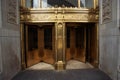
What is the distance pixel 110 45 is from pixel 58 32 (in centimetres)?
228

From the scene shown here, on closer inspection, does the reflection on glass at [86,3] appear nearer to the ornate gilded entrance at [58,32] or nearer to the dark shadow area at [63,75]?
the ornate gilded entrance at [58,32]

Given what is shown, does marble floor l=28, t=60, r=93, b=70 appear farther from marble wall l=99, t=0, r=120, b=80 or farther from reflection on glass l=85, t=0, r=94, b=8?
reflection on glass l=85, t=0, r=94, b=8

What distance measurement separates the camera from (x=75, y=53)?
26.9 ft

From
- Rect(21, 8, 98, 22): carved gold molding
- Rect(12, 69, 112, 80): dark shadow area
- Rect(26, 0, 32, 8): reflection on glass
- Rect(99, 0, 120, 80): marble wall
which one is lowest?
Rect(12, 69, 112, 80): dark shadow area

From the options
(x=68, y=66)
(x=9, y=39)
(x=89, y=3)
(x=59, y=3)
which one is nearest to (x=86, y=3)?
(x=89, y=3)

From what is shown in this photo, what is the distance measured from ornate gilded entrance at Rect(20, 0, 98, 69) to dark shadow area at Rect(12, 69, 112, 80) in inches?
22.9

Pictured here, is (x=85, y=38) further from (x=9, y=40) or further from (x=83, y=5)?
(x=9, y=40)

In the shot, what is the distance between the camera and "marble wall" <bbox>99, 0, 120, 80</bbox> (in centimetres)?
530

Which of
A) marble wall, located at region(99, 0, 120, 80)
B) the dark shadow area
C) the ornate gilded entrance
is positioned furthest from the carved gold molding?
the dark shadow area

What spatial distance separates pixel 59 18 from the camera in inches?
277

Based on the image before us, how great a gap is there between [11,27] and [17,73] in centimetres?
179

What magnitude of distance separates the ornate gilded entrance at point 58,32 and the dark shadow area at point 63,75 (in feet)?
1.91

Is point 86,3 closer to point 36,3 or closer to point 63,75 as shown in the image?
point 36,3

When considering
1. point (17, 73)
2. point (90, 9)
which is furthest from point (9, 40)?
point (90, 9)
